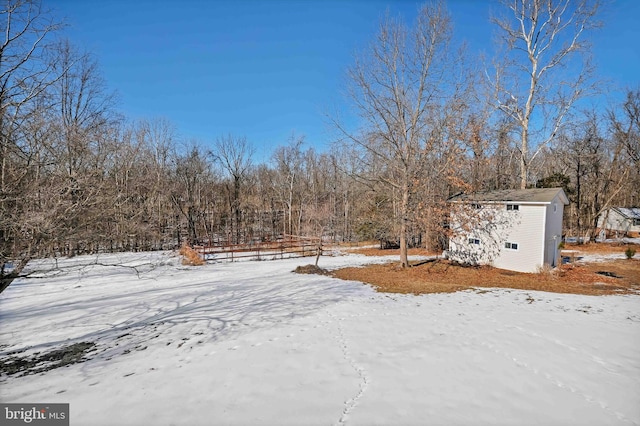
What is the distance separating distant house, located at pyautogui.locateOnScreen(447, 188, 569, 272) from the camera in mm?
13086

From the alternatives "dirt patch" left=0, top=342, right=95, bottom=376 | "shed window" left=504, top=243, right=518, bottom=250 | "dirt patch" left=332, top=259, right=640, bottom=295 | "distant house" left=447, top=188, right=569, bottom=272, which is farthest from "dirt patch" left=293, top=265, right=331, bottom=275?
"shed window" left=504, top=243, right=518, bottom=250

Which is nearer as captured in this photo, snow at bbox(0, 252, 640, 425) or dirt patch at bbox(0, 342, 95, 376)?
snow at bbox(0, 252, 640, 425)

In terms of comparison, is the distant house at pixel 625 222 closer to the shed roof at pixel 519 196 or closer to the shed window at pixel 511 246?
the shed roof at pixel 519 196

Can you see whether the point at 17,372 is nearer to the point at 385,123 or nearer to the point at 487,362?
the point at 487,362

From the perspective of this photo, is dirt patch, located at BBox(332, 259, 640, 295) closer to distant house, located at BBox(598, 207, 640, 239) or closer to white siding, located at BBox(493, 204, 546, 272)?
white siding, located at BBox(493, 204, 546, 272)

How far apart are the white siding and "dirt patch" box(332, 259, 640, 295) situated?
64 cm

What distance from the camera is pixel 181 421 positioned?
3.40 m

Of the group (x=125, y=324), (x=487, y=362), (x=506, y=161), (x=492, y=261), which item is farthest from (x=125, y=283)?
(x=506, y=161)

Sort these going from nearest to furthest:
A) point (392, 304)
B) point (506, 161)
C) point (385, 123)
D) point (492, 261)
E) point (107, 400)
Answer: point (107, 400)
point (392, 304)
point (385, 123)
point (492, 261)
point (506, 161)

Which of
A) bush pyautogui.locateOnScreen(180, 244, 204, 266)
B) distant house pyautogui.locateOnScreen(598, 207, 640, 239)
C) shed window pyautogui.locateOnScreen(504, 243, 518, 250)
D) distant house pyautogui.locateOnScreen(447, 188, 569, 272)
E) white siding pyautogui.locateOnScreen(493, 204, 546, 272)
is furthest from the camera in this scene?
distant house pyautogui.locateOnScreen(598, 207, 640, 239)

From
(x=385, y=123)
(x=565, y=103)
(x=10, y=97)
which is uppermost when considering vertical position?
(x=565, y=103)

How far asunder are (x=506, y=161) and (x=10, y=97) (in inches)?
1202

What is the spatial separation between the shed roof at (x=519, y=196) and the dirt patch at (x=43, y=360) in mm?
15959

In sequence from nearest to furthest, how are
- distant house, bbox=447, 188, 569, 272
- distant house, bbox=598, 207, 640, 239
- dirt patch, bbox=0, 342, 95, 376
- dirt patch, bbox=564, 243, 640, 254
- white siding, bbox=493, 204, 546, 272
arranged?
dirt patch, bbox=0, 342, 95, 376, white siding, bbox=493, 204, 546, 272, distant house, bbox=447, 188, 569, 272, dirt patch, bbox=564, 243, 640, 254, distant house, bbox=598, 207, 640, 239
